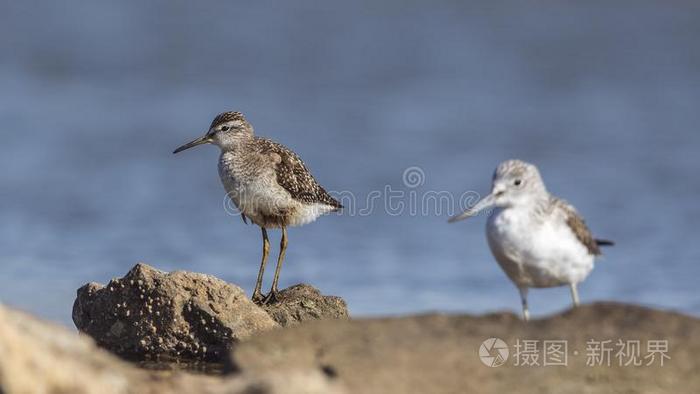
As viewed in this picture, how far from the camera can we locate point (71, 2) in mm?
31094

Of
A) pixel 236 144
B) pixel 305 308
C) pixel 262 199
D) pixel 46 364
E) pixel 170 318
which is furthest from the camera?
pixel 236 144

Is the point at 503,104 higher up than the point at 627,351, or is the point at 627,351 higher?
the point at 503,104

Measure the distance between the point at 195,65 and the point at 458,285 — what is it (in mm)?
13905

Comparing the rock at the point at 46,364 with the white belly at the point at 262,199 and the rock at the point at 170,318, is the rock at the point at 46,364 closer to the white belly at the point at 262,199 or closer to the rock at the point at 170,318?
the rock at the point at 170,318

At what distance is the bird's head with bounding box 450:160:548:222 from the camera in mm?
7395

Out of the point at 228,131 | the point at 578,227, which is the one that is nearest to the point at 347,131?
the point at 228,131

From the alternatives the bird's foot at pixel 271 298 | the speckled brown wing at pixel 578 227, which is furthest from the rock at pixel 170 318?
the speckled brown wing at pixel 578 227

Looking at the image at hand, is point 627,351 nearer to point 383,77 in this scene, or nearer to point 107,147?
point 107,147

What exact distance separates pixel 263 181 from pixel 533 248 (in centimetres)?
362

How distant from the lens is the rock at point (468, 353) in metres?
6.11

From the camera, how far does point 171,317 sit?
847cm

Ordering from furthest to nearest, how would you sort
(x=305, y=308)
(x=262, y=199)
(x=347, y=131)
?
(x=347, y=131), (x=262, y=199), (x=305, y=308)

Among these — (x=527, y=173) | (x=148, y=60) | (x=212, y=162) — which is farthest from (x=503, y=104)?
(x=527, y=173)
